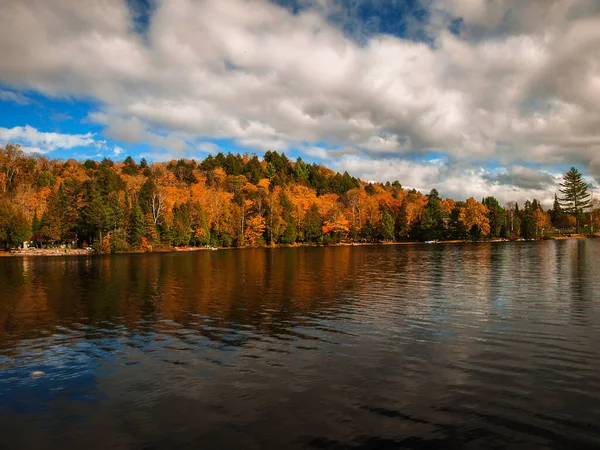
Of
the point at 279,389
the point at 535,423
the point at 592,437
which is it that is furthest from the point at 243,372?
the point at 592,437

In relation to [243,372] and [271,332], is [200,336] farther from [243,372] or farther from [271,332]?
[243,372]

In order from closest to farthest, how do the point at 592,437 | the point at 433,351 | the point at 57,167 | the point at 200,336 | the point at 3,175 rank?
the point at 592,437 < the point at 433,351 < the point at 200,336 < the point at 3,175 < the point at 57,167

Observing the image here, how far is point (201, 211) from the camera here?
118562 millimetres

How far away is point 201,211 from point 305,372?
108846 millimetres

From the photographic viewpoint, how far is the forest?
102038mm

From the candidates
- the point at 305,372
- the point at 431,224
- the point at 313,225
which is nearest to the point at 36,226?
the point at 313,225

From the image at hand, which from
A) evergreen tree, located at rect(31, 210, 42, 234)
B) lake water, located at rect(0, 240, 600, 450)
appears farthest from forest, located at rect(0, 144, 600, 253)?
lake water, located at rect(0, 240, 600, 450)

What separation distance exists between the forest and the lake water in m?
81.7

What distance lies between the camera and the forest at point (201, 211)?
335 feet

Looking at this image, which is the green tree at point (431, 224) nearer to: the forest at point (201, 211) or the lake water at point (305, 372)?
the forest at point (201, 211)

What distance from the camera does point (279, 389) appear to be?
12.9 m

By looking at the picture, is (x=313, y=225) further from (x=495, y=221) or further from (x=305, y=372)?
(x=305, y=372)

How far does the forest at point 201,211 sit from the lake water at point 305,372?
268 feet

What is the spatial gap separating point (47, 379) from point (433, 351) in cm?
1478
